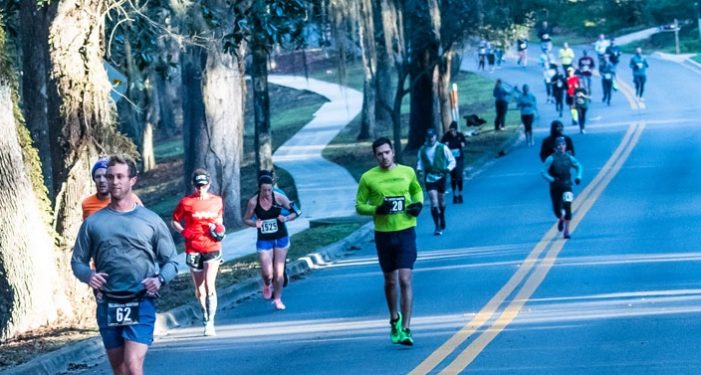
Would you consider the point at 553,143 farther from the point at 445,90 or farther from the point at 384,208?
the point at 445,90

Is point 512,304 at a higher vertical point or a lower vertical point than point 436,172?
higher

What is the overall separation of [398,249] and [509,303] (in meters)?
2.72

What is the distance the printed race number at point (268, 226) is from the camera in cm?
1633

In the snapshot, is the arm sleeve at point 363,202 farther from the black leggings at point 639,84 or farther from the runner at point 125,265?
the black leggings at point 639,84

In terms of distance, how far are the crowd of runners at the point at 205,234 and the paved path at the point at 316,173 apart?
3.93 m

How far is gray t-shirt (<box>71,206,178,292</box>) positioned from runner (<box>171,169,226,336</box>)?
18.8ft

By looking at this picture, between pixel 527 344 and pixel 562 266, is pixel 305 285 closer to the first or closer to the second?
pixel 562 266

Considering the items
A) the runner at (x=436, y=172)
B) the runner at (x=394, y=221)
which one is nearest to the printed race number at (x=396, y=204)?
the runner at (x=394, y=221)

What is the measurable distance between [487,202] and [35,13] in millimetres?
10709

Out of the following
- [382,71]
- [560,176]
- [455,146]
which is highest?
[560,176]

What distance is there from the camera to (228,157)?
2875cm

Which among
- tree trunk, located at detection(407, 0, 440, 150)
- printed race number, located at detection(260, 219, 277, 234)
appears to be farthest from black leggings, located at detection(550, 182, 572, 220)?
tree trunk, located at detection(407, 0, 440, 150)

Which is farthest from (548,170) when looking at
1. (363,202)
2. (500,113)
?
(500,113)

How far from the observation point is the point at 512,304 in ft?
49.4
